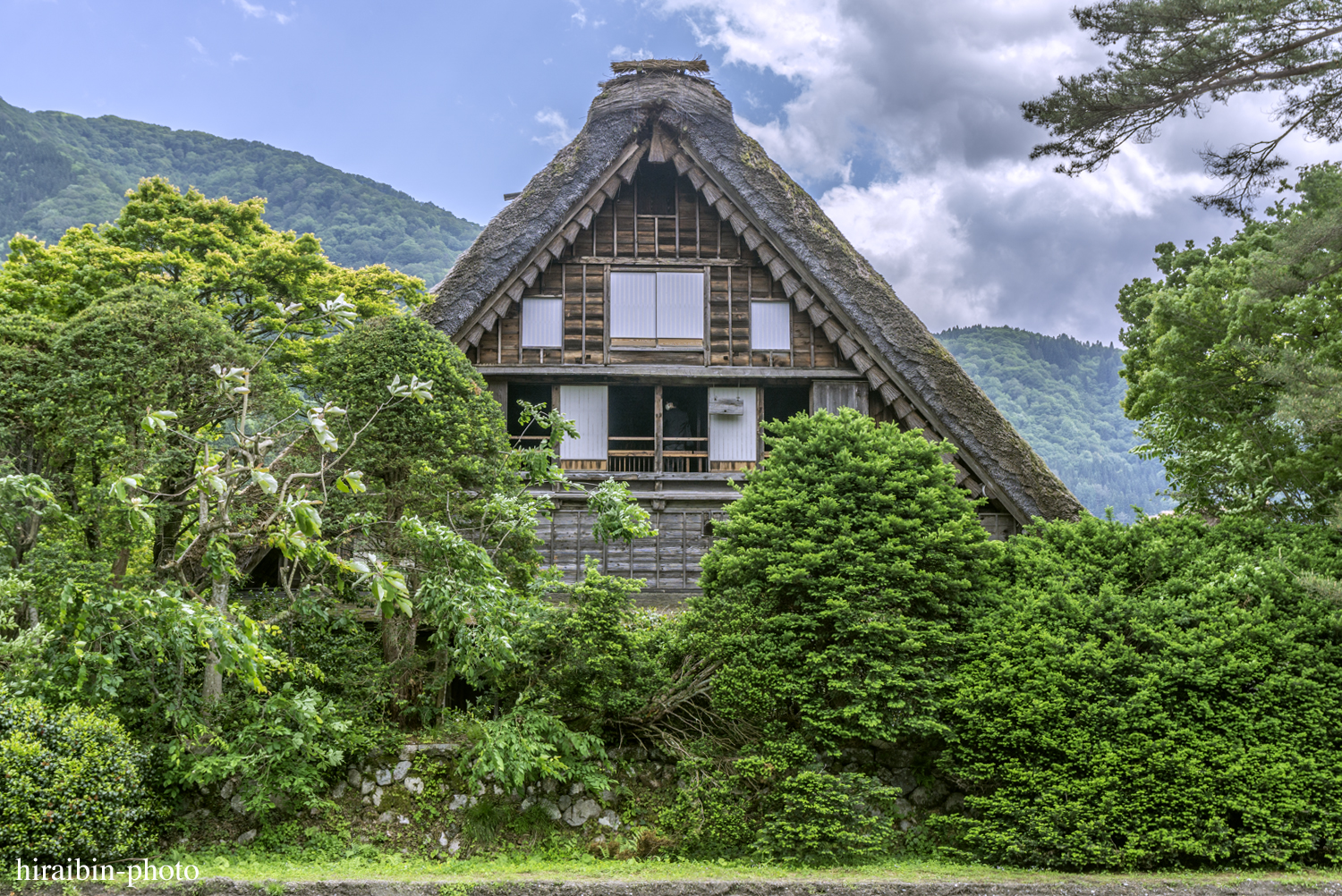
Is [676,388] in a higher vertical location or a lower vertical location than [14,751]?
higher

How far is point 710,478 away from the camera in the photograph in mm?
13047

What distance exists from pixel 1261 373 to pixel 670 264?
7.92 m

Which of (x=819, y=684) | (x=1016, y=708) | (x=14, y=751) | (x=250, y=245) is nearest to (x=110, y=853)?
(x=14, y=751)

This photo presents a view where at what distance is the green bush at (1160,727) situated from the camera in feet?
22.5

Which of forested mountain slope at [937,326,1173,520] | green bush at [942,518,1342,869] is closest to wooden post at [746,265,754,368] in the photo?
green bush at [942,518,1342,869]

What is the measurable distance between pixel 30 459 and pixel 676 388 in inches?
385

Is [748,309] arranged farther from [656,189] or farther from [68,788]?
[68,788]

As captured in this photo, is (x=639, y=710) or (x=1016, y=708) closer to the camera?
(x=1016, y=708)

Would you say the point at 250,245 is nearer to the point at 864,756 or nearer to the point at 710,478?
the point at 710,478

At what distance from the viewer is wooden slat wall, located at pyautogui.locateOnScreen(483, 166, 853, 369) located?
13.2 metres

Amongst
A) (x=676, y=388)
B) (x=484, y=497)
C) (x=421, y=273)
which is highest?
(x=421, y=273)

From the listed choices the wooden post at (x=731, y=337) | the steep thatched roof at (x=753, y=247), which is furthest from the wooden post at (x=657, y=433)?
the steep thatched roof at (x=753, y=247)

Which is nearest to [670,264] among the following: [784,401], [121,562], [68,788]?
[784,401]

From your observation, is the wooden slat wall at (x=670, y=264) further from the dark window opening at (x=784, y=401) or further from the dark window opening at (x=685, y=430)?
the dark window opening at (x=685, y=430)
